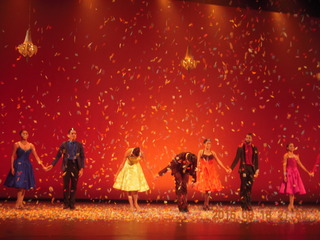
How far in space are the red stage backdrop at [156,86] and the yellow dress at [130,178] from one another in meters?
1.21

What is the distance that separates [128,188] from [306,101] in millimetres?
4811

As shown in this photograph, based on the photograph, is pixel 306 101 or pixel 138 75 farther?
pixel 306 101

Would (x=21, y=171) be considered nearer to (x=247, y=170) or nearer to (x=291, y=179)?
(x=247, y=170)

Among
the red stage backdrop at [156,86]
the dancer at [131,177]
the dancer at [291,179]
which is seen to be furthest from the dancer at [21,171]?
the dancer at [291,179]

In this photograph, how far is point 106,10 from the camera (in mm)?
9156

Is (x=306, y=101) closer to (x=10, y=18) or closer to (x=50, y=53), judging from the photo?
(x=50, y=53)

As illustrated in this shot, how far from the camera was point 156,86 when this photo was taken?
9250 mm

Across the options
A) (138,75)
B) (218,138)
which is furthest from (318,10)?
(138,75)

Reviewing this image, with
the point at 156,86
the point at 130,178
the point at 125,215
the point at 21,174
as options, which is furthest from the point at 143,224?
the point at 156,86

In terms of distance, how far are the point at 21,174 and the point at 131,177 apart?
191 centimetres

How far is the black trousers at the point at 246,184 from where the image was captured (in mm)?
7613

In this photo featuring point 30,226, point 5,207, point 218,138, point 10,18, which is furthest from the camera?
point 218,138

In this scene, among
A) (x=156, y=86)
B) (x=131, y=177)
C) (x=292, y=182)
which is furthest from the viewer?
(x=156, y=86)

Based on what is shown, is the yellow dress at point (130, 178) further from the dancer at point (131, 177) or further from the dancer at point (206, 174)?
the dancer at point (206, 174)
